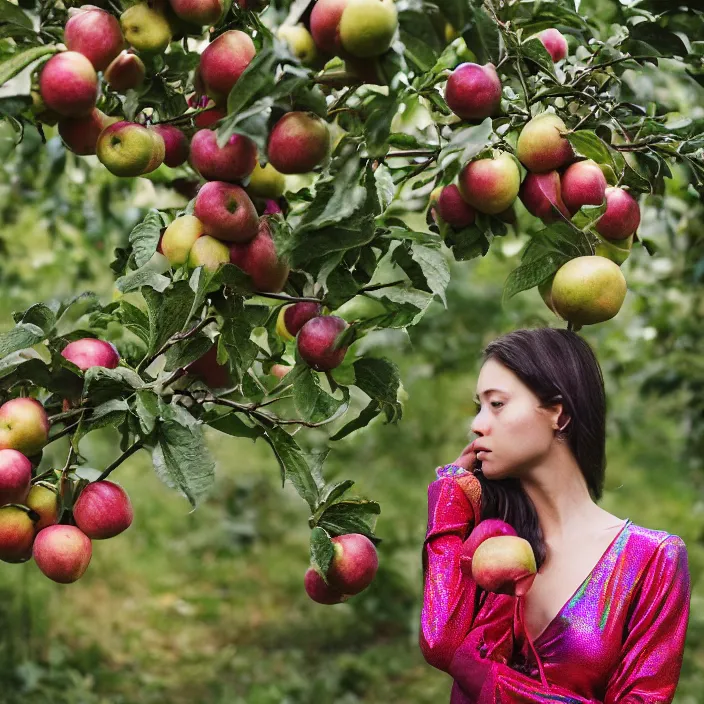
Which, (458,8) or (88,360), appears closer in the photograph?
(458,8)

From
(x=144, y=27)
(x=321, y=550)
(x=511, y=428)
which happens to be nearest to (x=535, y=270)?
(x=511, y=428)

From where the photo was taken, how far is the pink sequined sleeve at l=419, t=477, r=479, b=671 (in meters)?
1.16

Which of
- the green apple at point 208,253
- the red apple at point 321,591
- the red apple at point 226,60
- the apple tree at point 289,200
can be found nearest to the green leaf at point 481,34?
the apple tree at point 289,200

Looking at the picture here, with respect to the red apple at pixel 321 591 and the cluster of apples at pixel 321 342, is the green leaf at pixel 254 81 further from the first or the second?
the red apple at pixel 321 591

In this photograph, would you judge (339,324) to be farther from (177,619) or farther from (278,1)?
(177,619)

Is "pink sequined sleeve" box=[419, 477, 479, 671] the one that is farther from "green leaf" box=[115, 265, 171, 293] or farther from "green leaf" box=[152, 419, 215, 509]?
"green leaf" box=[115, 265, 171, 293]

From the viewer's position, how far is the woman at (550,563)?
111cm

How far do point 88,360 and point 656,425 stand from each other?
515 centimetres

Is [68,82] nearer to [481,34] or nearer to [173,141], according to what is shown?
[173,141]

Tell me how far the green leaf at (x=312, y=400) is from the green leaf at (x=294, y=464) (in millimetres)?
45

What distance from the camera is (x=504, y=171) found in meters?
1.07

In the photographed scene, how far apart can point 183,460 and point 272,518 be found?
178 inches

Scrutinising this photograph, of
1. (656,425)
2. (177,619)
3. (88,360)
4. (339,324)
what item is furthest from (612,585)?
(656,425)

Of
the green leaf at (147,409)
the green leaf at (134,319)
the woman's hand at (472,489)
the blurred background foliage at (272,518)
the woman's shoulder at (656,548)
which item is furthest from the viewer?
the blurred background foliage at (272,518)
